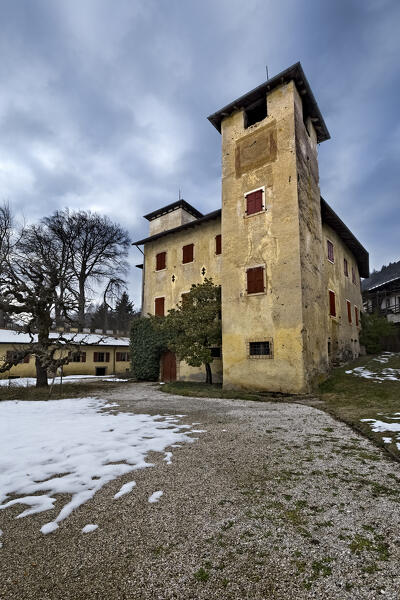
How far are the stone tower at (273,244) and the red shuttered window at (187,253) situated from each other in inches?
168

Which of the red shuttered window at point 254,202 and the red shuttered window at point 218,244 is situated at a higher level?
the red shuttered window at point 254,202

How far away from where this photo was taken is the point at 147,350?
18.9 metres

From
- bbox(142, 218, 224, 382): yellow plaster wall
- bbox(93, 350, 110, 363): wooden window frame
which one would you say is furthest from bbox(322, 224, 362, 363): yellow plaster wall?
bbox(93, 350, 110, 363): wooden window frame

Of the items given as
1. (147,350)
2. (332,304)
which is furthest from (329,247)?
(147,350)

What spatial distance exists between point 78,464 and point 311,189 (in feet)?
48.2

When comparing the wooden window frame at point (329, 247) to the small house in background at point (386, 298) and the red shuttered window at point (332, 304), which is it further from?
the small house in background at point (386, 298)

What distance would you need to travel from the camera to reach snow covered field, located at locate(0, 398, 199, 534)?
3.03 meters

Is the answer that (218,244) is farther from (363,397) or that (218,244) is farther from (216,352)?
(363,397)

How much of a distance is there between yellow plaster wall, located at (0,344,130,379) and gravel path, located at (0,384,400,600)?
2314cm

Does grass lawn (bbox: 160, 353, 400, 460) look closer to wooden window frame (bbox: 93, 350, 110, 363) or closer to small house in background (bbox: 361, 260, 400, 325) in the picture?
small house in background (bbox: 361, 260, 400, 325)

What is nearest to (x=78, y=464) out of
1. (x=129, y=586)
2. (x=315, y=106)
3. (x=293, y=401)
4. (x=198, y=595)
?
(x=129, y=586)

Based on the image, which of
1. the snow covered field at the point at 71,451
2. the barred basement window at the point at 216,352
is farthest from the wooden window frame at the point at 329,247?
the snow covered field at the point at 71,451

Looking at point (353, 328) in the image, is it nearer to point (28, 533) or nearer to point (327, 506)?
point (327, 506)

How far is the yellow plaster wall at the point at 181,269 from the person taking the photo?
17172mm
